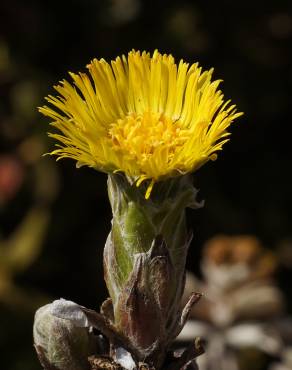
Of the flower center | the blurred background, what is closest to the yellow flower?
the flower center

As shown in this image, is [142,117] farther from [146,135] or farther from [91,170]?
[91,170]

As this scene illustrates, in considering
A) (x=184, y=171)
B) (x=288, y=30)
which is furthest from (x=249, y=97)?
(x=184, y=171)

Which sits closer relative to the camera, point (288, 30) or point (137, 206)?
point (137, 206)

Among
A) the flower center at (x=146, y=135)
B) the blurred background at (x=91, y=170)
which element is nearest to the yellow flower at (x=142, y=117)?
the flower center at (x=146, y=135)

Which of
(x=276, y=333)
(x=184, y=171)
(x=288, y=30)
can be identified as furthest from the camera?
(x=288, y=30)

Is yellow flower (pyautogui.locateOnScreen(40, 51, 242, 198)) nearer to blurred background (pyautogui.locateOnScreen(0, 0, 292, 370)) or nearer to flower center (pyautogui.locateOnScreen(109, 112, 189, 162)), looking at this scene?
flower center (pyautogui.locateOnScreen(109, 112, 189, 162))

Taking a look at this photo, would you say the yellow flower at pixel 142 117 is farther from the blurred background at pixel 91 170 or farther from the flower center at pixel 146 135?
the blurred background at pixel 91 170

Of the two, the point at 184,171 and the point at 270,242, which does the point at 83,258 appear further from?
the point at 184,171

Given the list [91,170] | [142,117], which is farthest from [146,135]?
[91,170]
